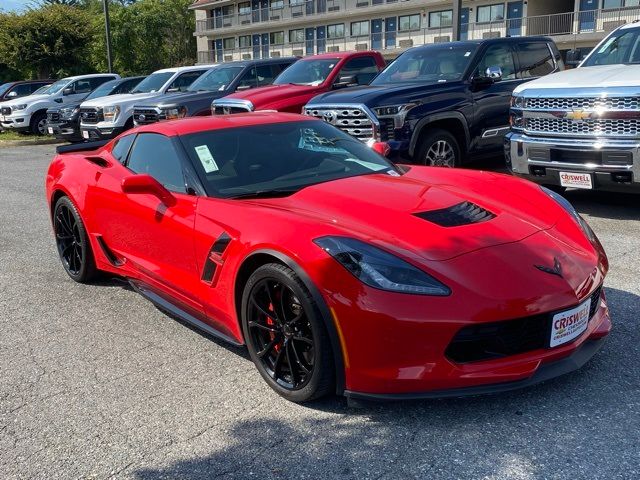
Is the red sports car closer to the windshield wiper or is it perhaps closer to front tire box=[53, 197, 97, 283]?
the windshield wiper

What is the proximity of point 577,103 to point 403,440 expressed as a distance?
4.86m

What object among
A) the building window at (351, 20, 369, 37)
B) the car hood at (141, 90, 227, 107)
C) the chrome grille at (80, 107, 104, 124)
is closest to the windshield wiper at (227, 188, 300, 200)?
the car hood at (141, 90, 227, 107)

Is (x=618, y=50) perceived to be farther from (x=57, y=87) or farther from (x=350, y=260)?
(x=57, y=87)

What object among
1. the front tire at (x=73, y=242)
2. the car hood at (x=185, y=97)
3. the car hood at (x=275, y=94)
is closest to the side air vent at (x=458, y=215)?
the front tire at (x=73, y=242)

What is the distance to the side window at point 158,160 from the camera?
14.0 ft

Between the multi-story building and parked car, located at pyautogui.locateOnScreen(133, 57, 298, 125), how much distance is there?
27.6 metres

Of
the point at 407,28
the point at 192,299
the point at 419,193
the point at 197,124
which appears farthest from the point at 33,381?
the point at 407,28

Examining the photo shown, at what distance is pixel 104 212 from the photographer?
4.89 metres

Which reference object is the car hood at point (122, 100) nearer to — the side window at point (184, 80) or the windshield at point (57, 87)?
the side window at point (184, 80)

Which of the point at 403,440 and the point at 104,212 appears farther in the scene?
the point at 104,212

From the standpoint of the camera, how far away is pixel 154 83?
632 inches

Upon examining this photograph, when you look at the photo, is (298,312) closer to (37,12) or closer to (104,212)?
(104,212)

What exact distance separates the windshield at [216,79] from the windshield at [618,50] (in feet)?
25.2

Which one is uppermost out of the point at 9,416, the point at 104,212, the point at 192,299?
the point at 104,212
